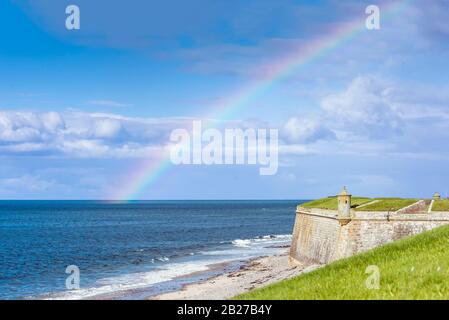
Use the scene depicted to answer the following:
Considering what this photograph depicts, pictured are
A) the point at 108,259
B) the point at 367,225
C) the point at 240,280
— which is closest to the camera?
the point at 367,225

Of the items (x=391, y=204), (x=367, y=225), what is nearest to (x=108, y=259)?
(x=391, y=204)

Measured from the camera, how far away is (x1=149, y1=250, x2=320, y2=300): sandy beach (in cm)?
3953

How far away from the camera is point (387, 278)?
572 inches

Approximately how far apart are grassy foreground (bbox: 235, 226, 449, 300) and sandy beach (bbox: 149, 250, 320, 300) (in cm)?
1703

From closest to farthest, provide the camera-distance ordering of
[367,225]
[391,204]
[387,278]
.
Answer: [387,278]
[367,225]
[391,204]

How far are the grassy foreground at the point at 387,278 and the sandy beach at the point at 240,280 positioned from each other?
17.0 metres

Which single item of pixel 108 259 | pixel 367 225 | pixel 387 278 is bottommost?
pixel 108 259

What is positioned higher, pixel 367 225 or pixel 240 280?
pixel 367 225

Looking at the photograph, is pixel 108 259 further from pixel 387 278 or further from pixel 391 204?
pixel 387 278

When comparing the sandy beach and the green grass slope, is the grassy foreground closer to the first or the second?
the sandy beach

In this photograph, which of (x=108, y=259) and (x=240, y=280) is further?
(x=108, y=259)

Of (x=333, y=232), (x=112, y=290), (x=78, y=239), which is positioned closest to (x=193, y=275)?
(x=112, y=290)

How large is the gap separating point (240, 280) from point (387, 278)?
1303 inches
